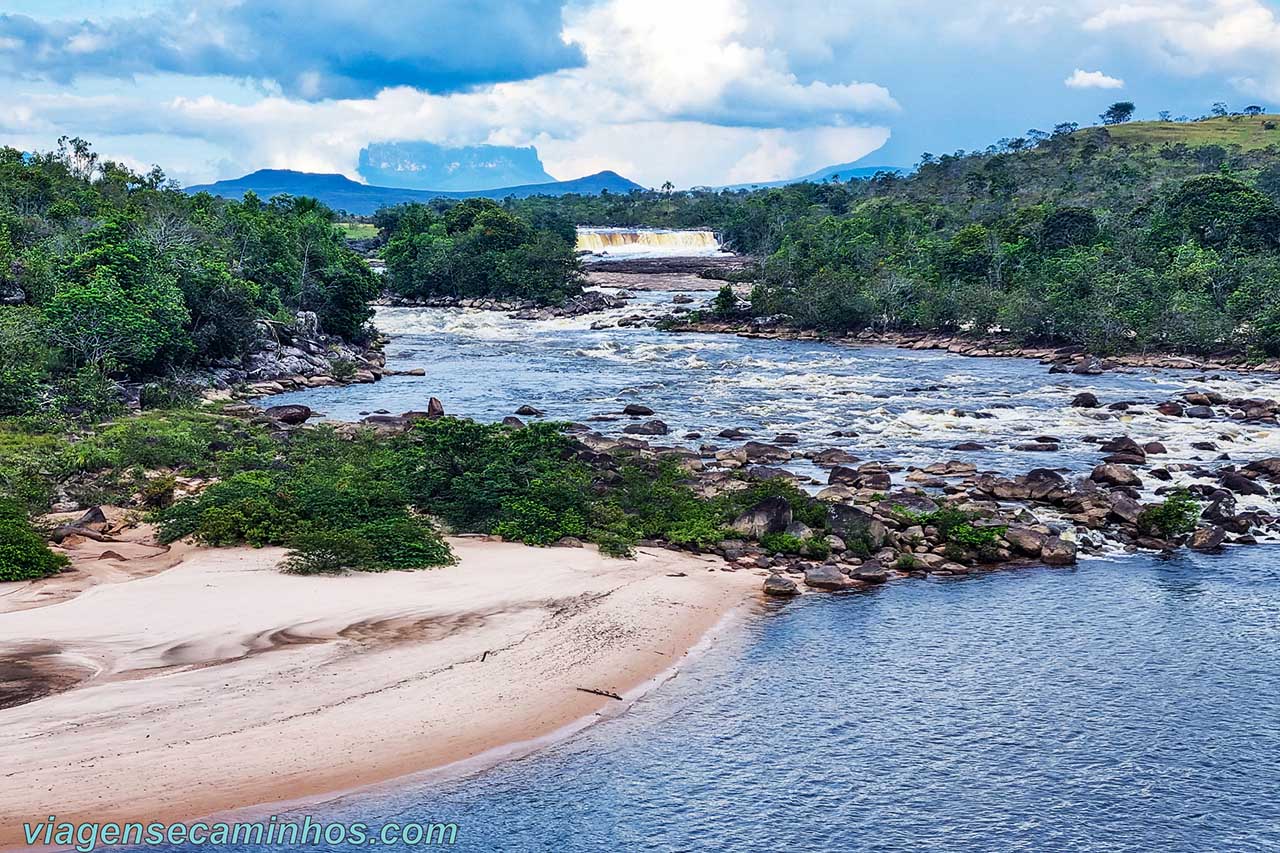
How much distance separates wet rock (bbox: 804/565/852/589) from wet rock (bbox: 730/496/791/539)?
2.09m

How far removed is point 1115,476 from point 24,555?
25.4m

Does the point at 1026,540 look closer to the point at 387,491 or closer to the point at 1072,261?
the point at 387,491

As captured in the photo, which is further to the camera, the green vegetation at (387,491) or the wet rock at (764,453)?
the wet rock at (764,453)

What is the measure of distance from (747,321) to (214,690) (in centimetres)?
6217

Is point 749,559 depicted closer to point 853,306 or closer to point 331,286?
point 331,286

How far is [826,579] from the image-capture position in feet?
68.3

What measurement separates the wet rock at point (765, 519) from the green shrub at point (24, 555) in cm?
1343

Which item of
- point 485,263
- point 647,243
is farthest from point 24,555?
point 647,243

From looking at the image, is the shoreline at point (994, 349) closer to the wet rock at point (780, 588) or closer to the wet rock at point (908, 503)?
the wet rock at point (908, 503)

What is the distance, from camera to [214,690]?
14.3m

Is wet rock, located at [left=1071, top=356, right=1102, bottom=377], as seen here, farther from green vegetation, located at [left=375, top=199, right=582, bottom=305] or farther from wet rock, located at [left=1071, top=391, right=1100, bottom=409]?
green vegetation, located at [left=375, top=199, right=582, bottom=305]

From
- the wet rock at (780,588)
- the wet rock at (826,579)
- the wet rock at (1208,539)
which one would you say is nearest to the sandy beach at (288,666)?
the wet rock at (780,588)

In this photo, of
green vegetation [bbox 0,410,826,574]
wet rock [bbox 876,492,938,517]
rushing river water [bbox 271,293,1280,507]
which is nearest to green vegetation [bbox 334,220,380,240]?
rushing river water [bbox 271,293,1280,507]

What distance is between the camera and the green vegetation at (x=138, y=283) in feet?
116
